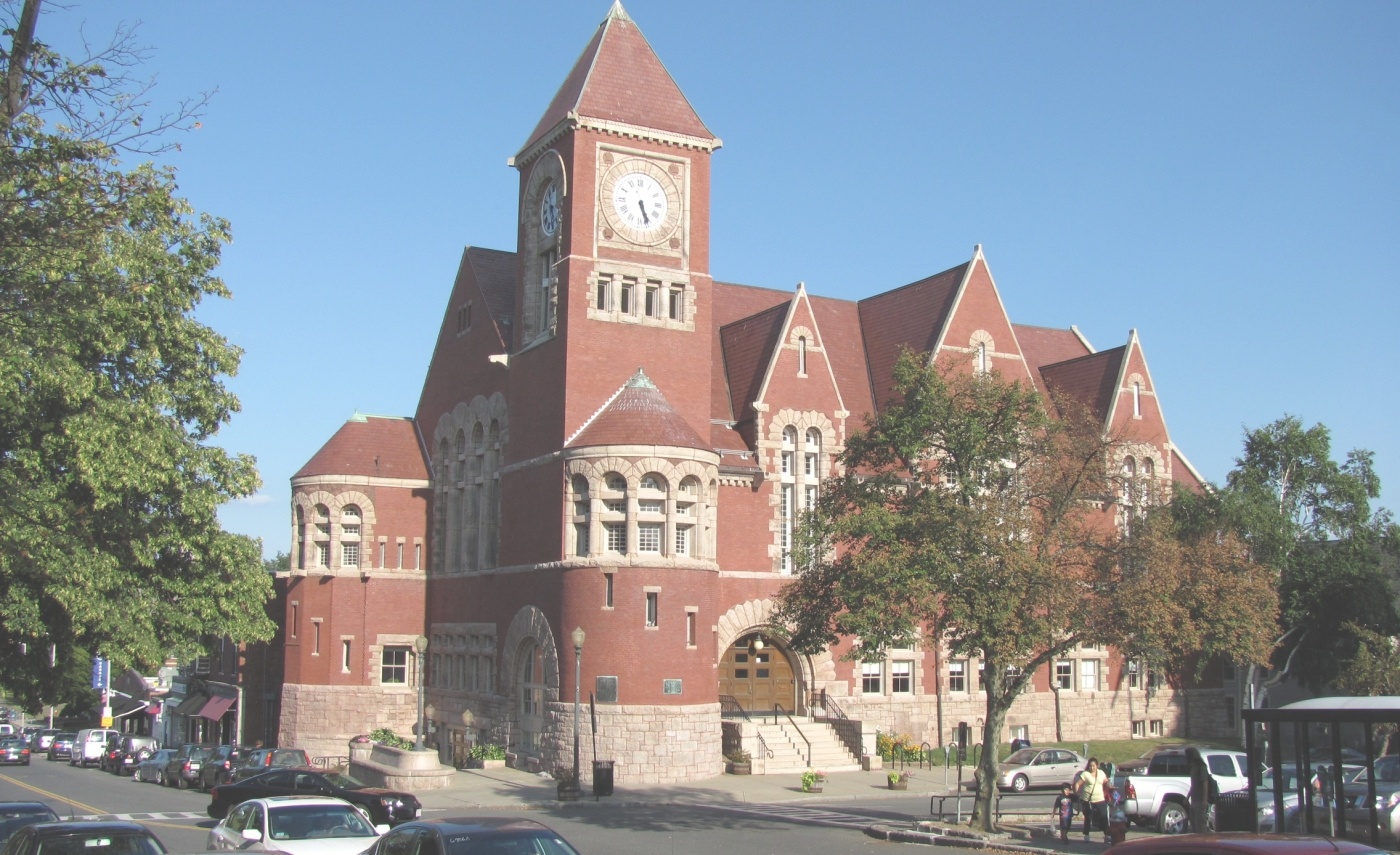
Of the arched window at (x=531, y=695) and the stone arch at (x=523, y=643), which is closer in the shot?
the stone arch at (x=523, y=643)

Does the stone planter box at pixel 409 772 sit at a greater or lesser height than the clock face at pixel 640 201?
lesser

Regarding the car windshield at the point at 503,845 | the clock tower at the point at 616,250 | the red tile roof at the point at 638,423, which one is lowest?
the car windshield at the point at 503,845

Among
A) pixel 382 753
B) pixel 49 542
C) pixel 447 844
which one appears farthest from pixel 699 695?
pixel 447 844

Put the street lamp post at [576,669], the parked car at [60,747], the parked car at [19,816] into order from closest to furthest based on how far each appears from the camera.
Answer: the parked car at [19,816] → the street lamp post at [576,669] → the parked car at [60,747]

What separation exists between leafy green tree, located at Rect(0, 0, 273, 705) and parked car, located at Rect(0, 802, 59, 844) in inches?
97.9

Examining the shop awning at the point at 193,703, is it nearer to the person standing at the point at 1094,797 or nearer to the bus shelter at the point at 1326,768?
the person standing at the point at 1094,797

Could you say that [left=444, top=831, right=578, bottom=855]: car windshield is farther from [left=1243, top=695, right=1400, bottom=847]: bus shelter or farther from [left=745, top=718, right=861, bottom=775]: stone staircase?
[left=745, top=718, right=861, bottom=775]: stone staircase

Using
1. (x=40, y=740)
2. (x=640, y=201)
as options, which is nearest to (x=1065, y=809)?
(x=640, y=201)

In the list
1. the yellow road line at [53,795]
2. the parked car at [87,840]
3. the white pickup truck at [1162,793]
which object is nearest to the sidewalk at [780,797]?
the white pickup truck at [1162,793]

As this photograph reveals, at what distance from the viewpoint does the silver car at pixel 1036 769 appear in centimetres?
3803

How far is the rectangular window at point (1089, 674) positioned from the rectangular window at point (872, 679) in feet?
32.2

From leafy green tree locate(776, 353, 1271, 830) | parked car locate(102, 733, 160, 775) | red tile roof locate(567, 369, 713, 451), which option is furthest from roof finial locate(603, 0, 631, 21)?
parked car locate(102, 733, 160, 775)

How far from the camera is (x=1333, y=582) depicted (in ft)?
158

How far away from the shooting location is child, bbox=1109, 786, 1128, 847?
79.4ft
